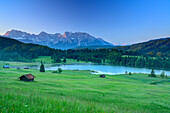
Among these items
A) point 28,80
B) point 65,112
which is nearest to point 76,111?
A: point 65,112

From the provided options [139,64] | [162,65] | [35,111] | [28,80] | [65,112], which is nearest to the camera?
[35,111]

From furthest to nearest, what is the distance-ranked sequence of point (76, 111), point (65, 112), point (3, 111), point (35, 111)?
point (76, 111), point (65, 112), point (35, 111), point (3, 111)

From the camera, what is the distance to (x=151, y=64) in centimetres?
18775

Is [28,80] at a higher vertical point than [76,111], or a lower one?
lower

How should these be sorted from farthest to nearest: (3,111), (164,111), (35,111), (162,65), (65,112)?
(162,65)
(164,111)
(65,112)
(35,111)
(3,111)

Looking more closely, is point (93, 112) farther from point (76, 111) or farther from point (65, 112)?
point (65, 112)

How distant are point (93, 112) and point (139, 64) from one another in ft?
675

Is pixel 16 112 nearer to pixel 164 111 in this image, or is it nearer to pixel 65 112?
pixel 65 112

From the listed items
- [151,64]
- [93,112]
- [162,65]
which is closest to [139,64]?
[151,64]

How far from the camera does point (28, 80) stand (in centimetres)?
3966

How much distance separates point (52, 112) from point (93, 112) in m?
2.56

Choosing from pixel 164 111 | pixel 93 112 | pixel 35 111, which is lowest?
pixel 164 111

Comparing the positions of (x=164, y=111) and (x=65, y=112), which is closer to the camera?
(x=65, y=112)

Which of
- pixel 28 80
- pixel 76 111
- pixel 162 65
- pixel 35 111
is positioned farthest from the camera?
pixel 162 65
